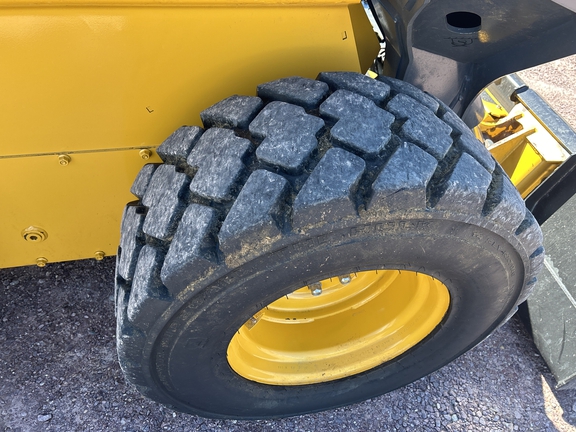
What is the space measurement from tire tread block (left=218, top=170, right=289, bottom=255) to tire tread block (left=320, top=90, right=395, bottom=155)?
0.19 meters

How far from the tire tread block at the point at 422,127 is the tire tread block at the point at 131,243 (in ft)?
2.35

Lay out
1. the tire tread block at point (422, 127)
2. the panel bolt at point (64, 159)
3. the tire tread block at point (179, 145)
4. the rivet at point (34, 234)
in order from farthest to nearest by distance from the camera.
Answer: the rivet at point (34, 234) < the panel bolt at point (64, 159) < the tire tread block at point (179, 145) < the tire tread block at point (422, 127)

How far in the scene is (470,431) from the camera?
1873 mm

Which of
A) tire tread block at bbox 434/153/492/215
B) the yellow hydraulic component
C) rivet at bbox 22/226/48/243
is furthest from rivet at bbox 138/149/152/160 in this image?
the yellow hydraulic component

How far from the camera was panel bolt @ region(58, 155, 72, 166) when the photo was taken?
1.35 m

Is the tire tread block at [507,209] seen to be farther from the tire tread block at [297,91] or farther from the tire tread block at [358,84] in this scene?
the tire tread block at [297,91]

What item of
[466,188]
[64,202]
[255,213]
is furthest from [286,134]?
[64,202]

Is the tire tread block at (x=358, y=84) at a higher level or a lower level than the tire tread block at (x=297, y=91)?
higher

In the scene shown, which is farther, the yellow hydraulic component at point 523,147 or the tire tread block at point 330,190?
the yellow hydraulic component at point 523,147

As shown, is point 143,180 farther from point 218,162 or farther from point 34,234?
point 34,234

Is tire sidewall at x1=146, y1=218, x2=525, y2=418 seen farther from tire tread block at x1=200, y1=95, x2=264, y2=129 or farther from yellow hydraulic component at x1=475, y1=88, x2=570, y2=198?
yellow hydraulic component at x1=475, y1=88, x2=570, y2=198

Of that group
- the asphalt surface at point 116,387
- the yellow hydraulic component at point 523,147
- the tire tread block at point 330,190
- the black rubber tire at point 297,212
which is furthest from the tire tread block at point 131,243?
the yellow hydraulic component at point 523,147

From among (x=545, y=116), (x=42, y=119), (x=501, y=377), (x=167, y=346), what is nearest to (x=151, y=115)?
(x=42, y=119)

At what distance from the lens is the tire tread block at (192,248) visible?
1081 millimetres
